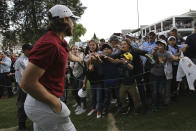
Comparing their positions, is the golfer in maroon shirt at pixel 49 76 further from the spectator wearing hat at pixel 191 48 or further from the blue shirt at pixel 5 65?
the blue shirt at pixel 5 65

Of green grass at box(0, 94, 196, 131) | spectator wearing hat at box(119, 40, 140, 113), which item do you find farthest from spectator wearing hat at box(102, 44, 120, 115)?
green grass at box(0, 94, 196, 131)

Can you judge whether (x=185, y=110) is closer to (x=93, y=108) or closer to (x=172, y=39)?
(x=172, y=39)

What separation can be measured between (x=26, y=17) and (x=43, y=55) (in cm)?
1945

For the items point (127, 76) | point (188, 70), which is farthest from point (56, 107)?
point (188, 70)

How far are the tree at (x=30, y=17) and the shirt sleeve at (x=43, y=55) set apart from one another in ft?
60.2

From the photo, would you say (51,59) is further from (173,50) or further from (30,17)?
(30,17)

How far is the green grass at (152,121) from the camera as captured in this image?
3.73 metres

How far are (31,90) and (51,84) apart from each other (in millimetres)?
200

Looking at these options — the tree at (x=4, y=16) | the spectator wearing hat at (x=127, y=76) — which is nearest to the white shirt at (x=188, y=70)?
the spectator wearing hat at (x=127, y=76)

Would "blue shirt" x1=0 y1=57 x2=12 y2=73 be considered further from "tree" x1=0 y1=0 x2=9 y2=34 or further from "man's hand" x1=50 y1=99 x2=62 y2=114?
"tree" x1=0 y1=0 x2=9 y2=34

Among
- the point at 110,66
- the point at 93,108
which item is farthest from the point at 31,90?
the point at 93,108

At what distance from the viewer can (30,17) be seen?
61.6 feet

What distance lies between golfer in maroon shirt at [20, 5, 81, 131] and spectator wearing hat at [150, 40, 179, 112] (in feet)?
11.1

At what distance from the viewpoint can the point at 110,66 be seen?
15.5 ft
